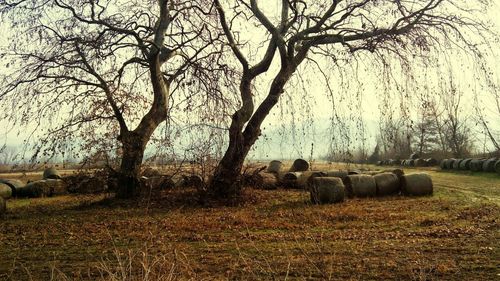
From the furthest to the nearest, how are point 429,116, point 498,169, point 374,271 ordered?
point 498,169
point 429,116
point 374,271

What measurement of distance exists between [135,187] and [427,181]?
336 inches

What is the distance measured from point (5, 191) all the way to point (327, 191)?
11.5 m

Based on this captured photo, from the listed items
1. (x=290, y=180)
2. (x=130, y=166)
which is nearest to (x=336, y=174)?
(x=290, y=180)

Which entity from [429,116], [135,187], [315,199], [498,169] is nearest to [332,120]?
[429,116]

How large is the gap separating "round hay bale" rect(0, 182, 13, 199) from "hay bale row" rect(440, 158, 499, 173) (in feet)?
68.2

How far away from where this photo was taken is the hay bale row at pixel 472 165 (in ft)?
71.8

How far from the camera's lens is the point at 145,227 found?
28.2 feet

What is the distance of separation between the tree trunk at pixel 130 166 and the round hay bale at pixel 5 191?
5623mm

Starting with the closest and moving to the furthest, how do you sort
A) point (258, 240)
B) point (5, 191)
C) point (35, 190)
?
1. point (258, 240)
2. point (5, 191)
3. point (35, 190)

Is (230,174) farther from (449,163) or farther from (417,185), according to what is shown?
(449,163)

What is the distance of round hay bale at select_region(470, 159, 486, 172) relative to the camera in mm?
23078

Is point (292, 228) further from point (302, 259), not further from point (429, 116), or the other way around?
point (429, 116)

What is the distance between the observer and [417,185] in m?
13.3

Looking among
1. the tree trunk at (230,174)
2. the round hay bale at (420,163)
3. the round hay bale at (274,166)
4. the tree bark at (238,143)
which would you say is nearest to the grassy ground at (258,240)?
the tree trunk at (230,174)
